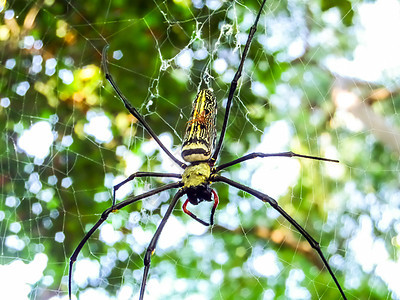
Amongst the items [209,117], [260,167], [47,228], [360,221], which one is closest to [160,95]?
[260,167]

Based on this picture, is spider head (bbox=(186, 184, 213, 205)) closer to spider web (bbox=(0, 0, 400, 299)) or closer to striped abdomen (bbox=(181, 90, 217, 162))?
striped abdomen (bbox=(181, 90, 217, 162))

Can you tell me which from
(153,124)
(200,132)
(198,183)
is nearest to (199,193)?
(198,183)

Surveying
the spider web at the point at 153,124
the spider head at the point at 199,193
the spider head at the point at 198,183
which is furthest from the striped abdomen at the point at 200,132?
the spider web at the point at 153,124

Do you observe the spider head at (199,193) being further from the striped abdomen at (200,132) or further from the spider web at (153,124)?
the spider web at (153,124)

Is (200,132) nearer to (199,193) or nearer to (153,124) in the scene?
(199,193)

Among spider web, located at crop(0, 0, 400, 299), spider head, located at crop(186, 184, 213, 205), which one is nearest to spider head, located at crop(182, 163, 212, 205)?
spider head, located at crop(186, 184, 213, 205)
